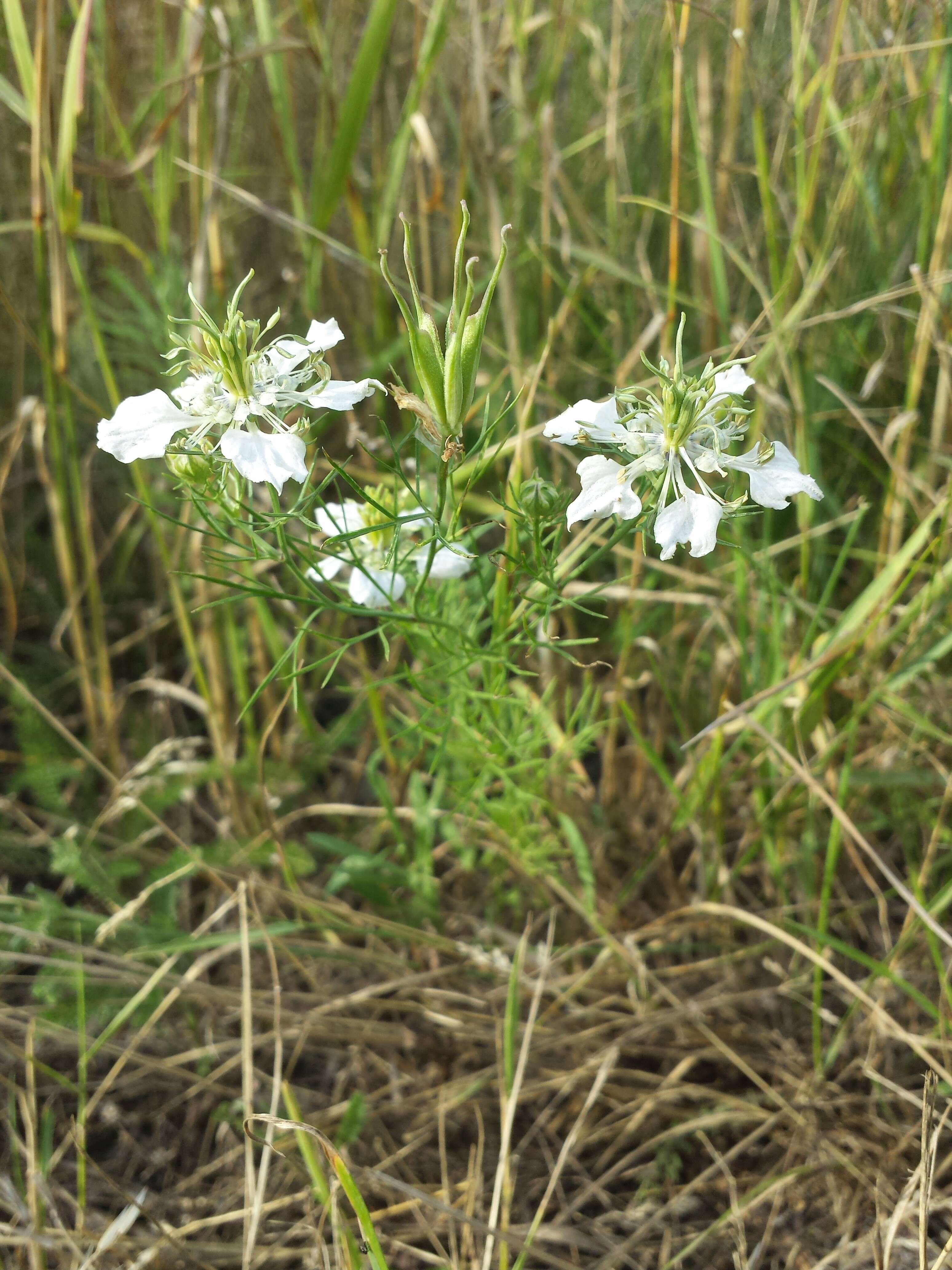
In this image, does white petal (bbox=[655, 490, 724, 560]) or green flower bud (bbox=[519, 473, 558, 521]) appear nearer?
white petal (bbox=[655, 490, 724, 560])

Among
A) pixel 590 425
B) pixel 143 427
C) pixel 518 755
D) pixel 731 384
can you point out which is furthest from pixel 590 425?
pixel 518 755

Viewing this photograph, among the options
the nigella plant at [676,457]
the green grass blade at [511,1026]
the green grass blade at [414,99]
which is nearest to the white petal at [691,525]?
the nigella plant at [676,457]

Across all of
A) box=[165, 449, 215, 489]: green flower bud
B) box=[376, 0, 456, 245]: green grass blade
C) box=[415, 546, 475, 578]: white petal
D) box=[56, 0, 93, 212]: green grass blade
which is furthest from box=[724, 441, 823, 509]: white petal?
box=[56, 0, 93, 212]: green grass blade

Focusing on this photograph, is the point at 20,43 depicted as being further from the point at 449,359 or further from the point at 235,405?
the point at 449,359

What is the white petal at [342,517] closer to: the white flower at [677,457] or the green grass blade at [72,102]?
the white flower at [677,457]

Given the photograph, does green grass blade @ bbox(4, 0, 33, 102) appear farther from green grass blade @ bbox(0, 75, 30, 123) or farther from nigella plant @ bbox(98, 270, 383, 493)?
nigella plant @ bbox(98, 270, 383, 493)
